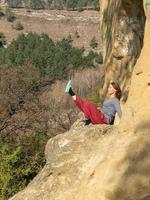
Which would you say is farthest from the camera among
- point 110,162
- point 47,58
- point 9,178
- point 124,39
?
point 47,58

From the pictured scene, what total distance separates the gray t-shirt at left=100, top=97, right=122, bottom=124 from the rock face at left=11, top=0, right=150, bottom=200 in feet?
1.86

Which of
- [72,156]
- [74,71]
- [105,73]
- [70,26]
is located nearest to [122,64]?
[105,73]

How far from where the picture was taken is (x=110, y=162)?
4.04 metres

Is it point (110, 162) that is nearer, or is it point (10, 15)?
point (110, 162)

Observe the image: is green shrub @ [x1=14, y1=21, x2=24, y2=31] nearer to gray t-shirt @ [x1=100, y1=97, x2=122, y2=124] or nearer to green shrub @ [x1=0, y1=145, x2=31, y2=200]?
green shrub @ [x1=0, y1=145, x2=31, y2=200]

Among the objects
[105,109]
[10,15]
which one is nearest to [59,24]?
[10,15]

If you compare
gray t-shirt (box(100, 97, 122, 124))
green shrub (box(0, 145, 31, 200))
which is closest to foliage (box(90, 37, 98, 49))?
green shrub (box(0, 145, 31, 200))

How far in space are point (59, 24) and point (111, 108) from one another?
8813 centimetres

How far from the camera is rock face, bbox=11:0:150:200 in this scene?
380 cm

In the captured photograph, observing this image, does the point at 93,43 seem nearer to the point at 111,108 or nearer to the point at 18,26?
the point at 18,26

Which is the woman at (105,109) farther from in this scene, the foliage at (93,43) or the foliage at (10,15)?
the foliage at (10,15)

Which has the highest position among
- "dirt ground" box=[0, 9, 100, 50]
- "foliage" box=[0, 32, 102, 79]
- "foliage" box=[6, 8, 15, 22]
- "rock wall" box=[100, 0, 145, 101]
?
"rock wall" box=[100, 0, 145, 101]

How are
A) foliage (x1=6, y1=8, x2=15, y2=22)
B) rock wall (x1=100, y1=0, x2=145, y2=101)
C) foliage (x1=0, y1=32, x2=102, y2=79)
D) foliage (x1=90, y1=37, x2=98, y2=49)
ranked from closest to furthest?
rock wall (x1=100, y1=0, x2=145, y2=101) < foliage (x1=0, y1=32, x2=102, y2=79) < foliage (x1=90, y1=37, x2=98, y2=49) < foliage (x1=6, y1=8, x2=15, y2=22)

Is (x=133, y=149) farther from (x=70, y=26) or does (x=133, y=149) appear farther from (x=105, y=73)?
(x=70, y=26)
